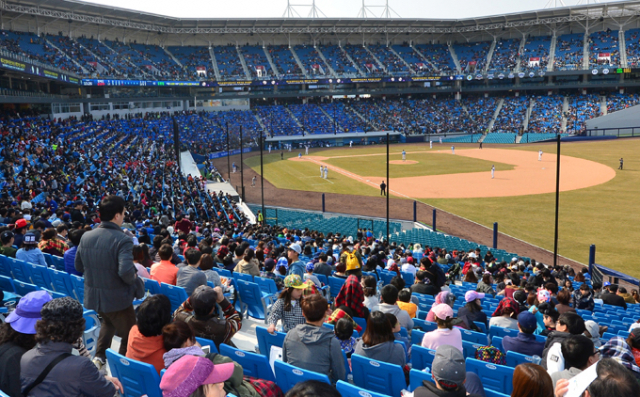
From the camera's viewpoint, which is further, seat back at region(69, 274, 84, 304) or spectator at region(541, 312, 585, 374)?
seat back at region(69, 274, 84, 304)

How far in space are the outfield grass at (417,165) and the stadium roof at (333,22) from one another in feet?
131

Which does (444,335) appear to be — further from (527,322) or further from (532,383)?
(532,383)

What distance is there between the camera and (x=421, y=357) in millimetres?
6879

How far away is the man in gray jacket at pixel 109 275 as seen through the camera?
21.7 ft

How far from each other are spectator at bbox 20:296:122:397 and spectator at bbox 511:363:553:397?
11.9 ft

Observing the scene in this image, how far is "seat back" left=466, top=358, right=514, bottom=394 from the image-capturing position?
20.7 ft

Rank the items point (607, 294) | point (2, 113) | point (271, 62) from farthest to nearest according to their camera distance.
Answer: point (271, 62) < point (2, 113) < point (607, 294)

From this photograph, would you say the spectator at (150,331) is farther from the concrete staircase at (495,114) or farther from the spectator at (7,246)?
the concrete staircase at (495,114)

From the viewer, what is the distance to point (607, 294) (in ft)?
47.9

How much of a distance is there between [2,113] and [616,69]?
9166 centimetres

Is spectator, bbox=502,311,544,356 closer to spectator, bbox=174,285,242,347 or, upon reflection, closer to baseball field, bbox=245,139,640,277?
spectator, bbox=174,285,242,347

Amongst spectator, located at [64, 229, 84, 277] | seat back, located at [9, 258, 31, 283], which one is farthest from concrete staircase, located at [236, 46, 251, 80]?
spectator, located at [64, 229, 84, 277]

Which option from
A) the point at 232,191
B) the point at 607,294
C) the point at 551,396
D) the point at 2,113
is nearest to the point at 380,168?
the point at 232,191

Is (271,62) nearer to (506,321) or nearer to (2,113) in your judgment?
(2,113)
